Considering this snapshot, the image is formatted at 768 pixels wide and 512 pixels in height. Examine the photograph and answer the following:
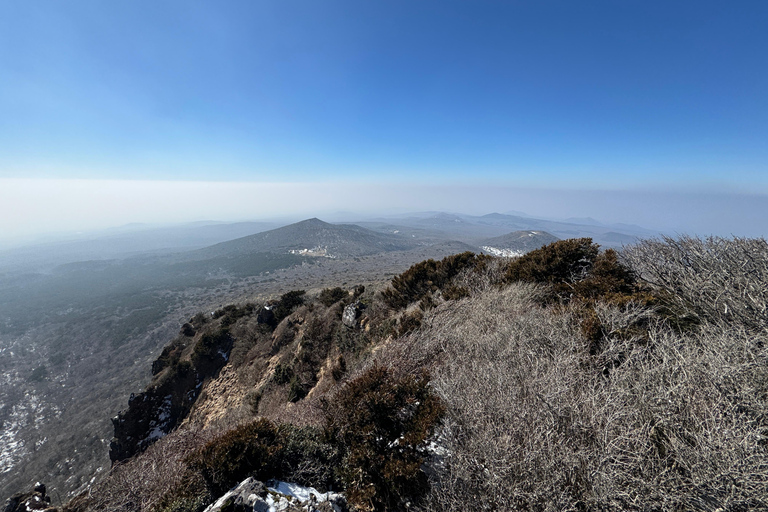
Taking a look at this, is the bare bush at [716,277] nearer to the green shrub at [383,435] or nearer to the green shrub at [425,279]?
the green shrub at [383,435]

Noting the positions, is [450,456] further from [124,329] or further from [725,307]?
[124,329]

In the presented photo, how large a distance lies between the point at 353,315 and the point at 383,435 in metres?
8.13

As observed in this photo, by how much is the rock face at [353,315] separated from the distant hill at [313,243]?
9322 cm

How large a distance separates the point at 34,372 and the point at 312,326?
63855 mm

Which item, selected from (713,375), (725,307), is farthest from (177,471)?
(725,307)

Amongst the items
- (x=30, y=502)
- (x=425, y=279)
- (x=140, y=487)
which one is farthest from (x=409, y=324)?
(x=30, y=502)

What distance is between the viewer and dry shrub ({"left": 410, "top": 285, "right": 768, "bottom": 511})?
1.87 m

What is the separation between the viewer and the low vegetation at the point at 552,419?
2023 millimetres

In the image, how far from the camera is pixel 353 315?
37.2 feet

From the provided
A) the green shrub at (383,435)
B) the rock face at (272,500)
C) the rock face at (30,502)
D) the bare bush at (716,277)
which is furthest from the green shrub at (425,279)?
the rock face at (30,502)

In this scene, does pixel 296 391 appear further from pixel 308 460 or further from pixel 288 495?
pixel 288 495

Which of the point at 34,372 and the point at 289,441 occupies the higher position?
the point at 289,441

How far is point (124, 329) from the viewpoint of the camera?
53.7 m

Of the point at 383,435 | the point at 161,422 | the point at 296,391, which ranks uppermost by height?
the point at 383,435
